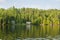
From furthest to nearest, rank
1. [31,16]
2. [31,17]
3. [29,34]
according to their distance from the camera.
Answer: [31,16] < [31,17] < [29,34]

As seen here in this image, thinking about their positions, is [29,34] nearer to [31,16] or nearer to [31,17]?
[31,17]

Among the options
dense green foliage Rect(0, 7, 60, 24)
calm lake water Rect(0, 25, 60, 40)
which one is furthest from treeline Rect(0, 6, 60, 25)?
calm lake water Rect(0, 25, 60, 40)

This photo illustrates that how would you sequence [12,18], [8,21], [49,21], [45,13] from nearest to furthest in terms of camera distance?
[8,21], [12,18], [49,21], [45,13]

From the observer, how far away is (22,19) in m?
85.9

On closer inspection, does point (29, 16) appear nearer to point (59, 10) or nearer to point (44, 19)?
point (44, 19)

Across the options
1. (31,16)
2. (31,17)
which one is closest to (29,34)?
(31,17)

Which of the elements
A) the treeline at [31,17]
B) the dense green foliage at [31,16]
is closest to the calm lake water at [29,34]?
the treeline at [31,17]

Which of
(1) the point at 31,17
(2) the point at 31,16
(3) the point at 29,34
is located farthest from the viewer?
(2) the point at 31,16

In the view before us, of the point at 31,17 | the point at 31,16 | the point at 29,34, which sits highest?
the point at 31,16

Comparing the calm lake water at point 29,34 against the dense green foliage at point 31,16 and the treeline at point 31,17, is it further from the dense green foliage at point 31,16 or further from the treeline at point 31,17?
the dense green foliage at point 31,16

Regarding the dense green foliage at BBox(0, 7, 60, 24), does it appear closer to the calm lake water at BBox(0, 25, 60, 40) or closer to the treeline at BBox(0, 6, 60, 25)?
the treeline at BBox(0, 6, 60, 25)

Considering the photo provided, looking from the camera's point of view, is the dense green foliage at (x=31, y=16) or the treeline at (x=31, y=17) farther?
the dense green foliage at (x=31, y=16)

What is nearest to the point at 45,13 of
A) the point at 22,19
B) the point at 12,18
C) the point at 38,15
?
the point at 38,15

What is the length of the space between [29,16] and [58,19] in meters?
12.6
